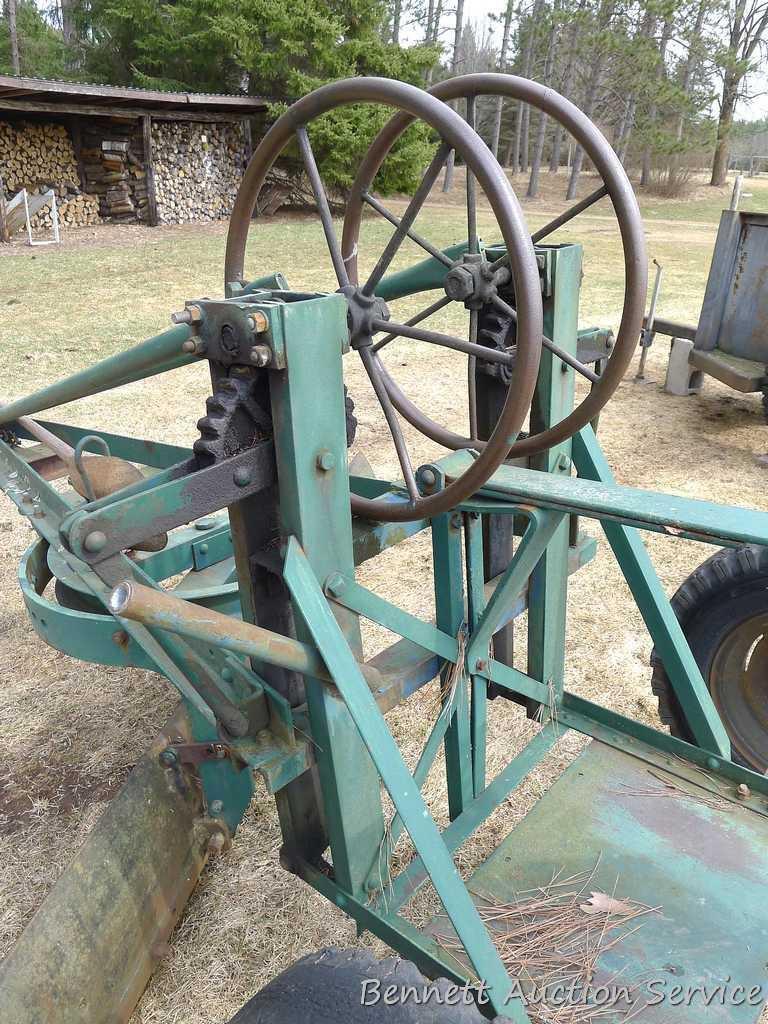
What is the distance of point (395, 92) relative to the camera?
1385 mm

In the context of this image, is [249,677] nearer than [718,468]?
Yes

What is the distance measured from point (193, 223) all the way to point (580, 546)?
15.0 metres

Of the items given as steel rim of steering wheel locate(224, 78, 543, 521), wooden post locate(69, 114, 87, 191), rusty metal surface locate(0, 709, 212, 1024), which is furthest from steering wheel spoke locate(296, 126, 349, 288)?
wooden post locate(69, 114, 87, 191)

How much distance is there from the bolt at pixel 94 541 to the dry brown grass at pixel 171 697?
1.19 m

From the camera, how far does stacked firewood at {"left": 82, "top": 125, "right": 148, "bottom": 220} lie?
1495cm

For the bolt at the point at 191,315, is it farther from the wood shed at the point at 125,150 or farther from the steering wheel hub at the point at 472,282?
the wood shed at the point at 125,150

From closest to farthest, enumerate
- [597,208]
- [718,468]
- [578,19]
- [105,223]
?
[718,468] → [105,223] → [597,208] → [578,19]

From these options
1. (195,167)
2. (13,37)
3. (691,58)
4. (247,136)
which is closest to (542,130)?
(247,136)

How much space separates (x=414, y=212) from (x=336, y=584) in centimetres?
81

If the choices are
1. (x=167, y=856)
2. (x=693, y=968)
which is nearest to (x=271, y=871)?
(x=167, y=856)

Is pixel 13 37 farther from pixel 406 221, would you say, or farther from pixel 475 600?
pixel 475 600

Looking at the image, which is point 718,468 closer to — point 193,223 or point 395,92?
point 395,92

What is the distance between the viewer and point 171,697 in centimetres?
294

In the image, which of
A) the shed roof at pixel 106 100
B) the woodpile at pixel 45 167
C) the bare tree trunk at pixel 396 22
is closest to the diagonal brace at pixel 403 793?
the shed roof at pixel 106 100
